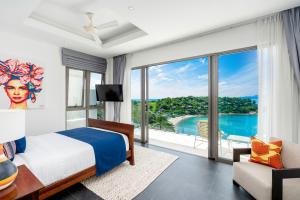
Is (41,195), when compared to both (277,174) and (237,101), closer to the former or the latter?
(277,174)

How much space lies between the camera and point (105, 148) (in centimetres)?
225

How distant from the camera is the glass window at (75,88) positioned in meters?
3.99

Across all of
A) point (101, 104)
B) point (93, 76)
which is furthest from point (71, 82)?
point (101, 104)

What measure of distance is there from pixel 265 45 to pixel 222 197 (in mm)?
2378

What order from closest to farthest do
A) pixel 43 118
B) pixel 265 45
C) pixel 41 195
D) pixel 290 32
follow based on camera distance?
pixel 41 195
pixel 290 32
pixel 265 45
pixel 43 118

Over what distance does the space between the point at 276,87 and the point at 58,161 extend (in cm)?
322

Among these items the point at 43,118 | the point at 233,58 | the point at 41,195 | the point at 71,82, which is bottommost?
the point at 41,195

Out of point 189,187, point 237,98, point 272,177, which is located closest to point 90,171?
point 189,187

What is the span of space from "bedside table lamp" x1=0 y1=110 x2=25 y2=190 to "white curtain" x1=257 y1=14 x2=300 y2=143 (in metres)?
3.11

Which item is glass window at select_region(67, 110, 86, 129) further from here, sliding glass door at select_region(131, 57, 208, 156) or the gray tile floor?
the gray tile floor

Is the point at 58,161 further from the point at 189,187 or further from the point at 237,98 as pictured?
the point at 237,98

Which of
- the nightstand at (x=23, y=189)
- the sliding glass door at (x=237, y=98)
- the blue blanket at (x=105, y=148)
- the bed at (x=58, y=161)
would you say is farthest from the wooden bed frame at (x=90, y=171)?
the sliding glass door at (x=237, y=98)

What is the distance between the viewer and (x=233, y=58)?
301 cm

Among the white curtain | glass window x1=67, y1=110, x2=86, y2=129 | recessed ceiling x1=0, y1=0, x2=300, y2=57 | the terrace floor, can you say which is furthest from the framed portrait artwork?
the white curtain
